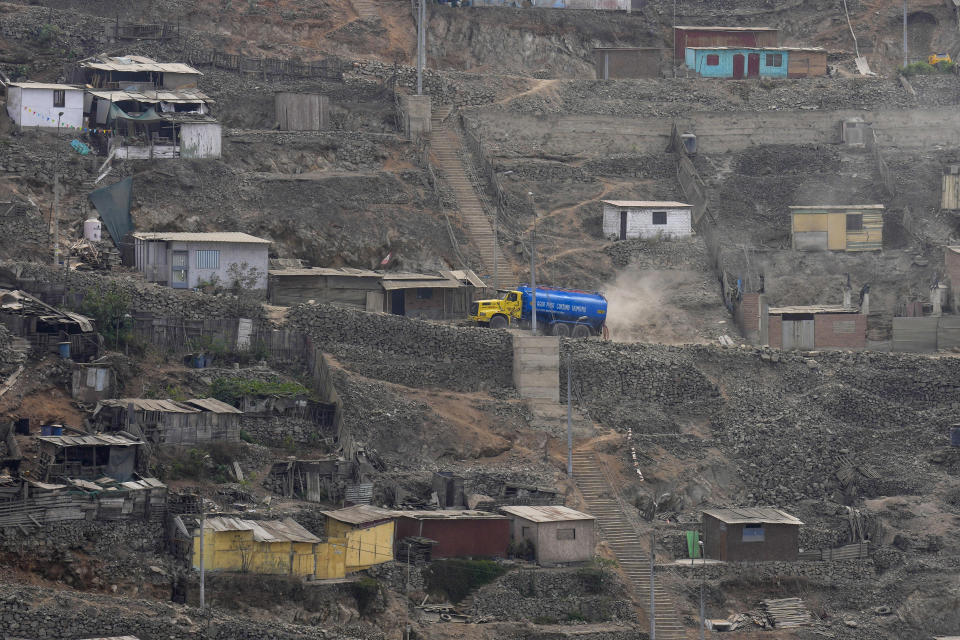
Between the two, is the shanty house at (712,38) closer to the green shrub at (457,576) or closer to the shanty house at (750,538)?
the shanty house at (750,538)

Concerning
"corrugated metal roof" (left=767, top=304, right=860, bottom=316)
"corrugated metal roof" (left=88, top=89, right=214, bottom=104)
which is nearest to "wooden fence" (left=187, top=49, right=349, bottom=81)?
"corrugated metal roof" (left=88, top=89, right=214, bottom=104)

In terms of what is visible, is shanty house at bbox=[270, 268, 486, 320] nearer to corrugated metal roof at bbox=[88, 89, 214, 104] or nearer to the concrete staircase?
corrugated metal roof at bbox=[88, 89, 214, 104]

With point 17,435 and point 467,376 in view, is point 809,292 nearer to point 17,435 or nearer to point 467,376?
point 467,376

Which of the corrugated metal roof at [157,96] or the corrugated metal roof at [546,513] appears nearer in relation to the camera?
the corrugated metal roof at [546,513]

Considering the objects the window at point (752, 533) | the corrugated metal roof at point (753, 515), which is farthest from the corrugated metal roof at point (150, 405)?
the window at point (752, 533)

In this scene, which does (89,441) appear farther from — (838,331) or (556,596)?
(838,331)

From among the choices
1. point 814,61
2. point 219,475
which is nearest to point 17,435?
point 219,475
